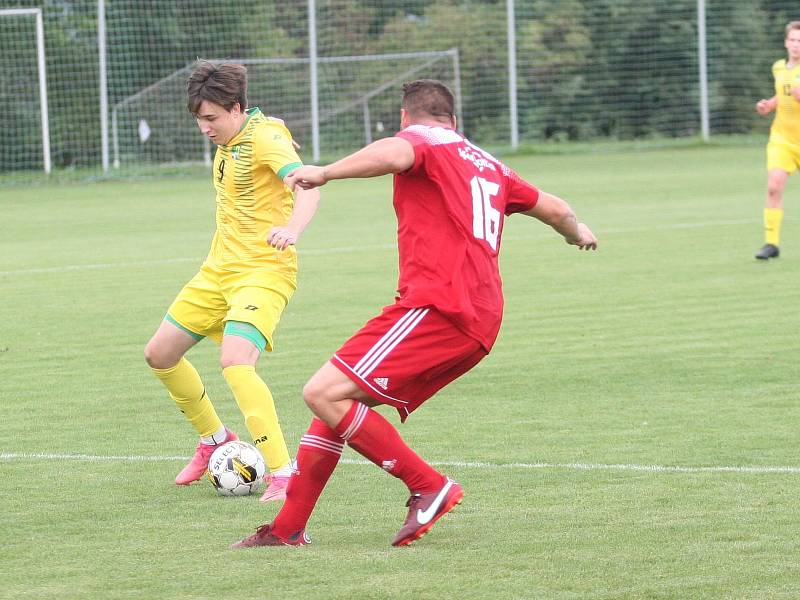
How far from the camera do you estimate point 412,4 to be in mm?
34688

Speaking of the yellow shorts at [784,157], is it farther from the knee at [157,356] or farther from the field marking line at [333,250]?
the knee at [157,356]

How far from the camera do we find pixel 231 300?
6484 millimetres

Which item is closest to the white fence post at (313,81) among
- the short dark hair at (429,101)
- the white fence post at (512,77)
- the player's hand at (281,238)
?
the white fence post at (512,77)

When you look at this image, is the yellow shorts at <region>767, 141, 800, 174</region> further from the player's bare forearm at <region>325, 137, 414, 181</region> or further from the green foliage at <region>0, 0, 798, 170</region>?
the green foliage at <region>0, 0, 798, 170</region>

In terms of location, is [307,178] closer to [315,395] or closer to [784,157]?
[315,395]

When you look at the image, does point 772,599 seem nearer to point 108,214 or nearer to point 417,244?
point 417,244

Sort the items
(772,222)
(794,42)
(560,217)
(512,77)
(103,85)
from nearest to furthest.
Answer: (560,217)
(794,42)
(772,222)
(103,85)
(512,77)

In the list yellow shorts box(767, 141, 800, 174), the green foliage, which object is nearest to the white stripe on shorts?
yellow shorts box(767, 141, 800, 174)

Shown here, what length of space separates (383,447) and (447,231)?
2.69 feet

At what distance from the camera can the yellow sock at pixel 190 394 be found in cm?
671

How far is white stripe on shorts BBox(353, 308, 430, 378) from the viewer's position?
519 cm

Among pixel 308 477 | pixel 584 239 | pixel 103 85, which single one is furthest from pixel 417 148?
pixel 103 85

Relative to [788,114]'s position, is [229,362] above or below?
below

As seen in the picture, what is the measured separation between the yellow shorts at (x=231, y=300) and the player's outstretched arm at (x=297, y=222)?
481mm
